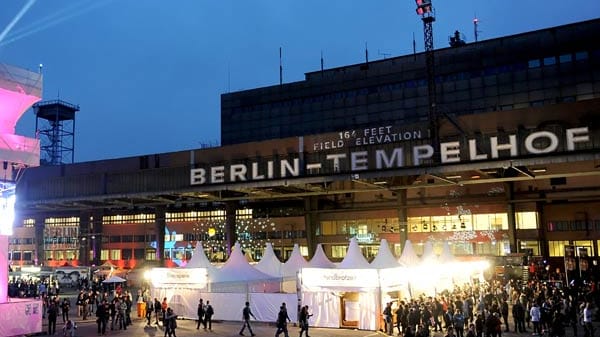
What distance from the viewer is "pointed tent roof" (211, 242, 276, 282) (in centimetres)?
2999

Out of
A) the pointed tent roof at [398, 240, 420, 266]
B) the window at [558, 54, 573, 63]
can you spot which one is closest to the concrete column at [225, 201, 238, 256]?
the pointed tent roof at [398, 240, 420, 266]

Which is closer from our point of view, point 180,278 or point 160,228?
point 180,278

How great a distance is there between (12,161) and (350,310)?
16.2 metres

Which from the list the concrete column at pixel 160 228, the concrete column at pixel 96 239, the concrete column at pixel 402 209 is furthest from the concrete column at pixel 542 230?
the concrete column at pixel 96 239

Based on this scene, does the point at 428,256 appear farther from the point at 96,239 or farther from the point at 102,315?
the point at 96,239

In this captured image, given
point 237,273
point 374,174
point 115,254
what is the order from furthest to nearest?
point 115,254
point 374,174
point 237,273

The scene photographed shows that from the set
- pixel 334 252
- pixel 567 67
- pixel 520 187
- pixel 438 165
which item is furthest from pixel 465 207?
pixel 567 67

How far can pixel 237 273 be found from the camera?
99.6 ft

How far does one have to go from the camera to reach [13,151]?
83.3 ft

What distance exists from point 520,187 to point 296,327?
38.6 meters

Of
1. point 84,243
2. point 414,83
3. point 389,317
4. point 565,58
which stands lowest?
point 389,317

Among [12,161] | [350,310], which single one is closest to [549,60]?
[350,310]

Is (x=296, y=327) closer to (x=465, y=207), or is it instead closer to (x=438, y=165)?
(x=438, y=165)

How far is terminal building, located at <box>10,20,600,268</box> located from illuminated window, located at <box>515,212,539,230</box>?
0.34ft
